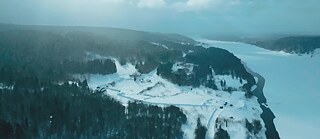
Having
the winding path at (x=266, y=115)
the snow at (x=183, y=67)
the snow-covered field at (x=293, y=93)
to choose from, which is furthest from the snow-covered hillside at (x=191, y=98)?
the snow at (x=183, y=67)

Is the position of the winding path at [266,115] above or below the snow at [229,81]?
below

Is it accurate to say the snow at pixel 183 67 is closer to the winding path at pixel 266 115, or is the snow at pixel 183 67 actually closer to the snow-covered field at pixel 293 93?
the winding path at pixel 266 115

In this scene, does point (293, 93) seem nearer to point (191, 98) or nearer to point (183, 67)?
point (191, 98)

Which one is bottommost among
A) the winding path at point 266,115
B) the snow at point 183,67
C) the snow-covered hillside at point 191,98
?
the winding path at point 266,115

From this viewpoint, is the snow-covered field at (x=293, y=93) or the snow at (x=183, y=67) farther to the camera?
the snow at (x=183, y=67)

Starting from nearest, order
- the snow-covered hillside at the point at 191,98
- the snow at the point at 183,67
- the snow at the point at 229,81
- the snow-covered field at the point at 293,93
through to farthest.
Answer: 1. the snow-covered hillside at the point at 191,98
2. the snow-covered field at the point at 293,93
3. the snow at the point at 229,81
4. the snow at the point at 183,67

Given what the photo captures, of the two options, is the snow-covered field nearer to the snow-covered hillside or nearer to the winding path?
the winding path

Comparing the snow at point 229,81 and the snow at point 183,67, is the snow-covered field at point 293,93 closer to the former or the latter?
the snow at point 229,81

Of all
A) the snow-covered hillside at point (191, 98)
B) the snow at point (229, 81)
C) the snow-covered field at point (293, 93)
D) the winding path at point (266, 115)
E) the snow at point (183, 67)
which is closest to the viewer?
the winding path at point (266, 115)

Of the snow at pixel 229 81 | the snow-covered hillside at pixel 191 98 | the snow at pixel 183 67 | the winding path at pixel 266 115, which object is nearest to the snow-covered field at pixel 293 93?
the winding path at pixel 266 115
